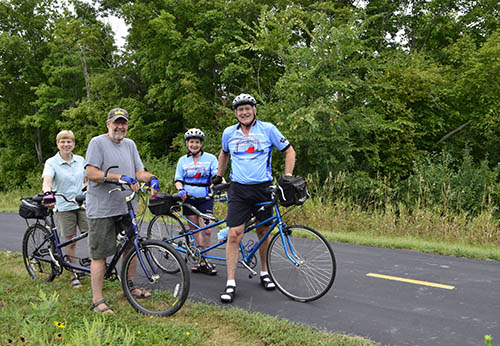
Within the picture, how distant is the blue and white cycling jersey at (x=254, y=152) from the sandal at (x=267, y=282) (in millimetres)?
1254

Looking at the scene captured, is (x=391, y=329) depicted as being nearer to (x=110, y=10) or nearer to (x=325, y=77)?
(x=325, y=77)

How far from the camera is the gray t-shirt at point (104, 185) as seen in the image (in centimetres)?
420

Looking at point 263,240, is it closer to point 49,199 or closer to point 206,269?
point 206,269

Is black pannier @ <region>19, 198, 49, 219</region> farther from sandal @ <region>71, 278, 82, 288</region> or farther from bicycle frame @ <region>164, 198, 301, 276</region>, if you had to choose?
bicycle frame @ <region>164, 198, 301, 276</region>

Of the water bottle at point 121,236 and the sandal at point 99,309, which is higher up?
the water bottle at point 121,236

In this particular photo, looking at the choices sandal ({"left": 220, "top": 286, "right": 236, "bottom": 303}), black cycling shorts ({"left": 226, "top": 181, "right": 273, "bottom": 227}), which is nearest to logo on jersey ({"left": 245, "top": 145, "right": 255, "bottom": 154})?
black cycling shorts ({"left": 226, "top": 181, "right": 273, "bottom": 227})

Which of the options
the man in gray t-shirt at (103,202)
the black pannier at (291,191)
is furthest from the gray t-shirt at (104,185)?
the black pannier at (291,191)

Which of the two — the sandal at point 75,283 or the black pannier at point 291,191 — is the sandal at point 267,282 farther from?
the sandal at point 75,283

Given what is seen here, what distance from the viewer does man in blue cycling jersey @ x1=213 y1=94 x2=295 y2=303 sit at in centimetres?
468

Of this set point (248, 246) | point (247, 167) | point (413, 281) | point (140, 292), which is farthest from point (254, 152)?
point (413, 281)

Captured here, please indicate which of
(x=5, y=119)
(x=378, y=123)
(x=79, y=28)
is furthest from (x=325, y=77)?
(x=5, y=119)

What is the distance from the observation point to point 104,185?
429 cm

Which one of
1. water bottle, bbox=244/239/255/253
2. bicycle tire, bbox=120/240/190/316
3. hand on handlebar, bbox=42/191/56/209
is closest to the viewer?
bicycle tire, bbox=120/240/190/316

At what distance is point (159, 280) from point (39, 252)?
83.2 inches
